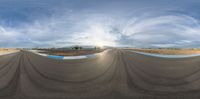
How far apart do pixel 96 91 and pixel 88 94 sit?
0.39 m

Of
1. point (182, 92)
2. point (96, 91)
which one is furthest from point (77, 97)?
point (182, 92)

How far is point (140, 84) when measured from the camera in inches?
267

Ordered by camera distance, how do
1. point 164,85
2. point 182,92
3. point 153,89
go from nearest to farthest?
point 182,92 < point 153,89 < point 164,85

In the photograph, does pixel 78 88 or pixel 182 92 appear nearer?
pixel 182 92

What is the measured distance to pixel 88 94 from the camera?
18.2 feet

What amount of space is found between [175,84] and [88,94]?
3401mm

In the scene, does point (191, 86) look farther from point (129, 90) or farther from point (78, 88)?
point (78, 88)

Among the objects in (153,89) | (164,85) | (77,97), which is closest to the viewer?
(77,97)

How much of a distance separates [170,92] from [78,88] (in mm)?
3062

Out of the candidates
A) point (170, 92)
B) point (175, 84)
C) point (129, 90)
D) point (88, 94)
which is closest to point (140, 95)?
point (129, 90)

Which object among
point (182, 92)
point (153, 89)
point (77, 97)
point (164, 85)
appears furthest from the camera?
point (164, 85)

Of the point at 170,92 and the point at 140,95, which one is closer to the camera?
the point at 140,95

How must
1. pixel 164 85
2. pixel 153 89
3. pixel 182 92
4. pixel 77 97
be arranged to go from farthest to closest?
pixel 164 85 < pixel 153 89 < pixel 182 92 < pixel 77 97

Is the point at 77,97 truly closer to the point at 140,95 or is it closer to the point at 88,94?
the point at 88,94
